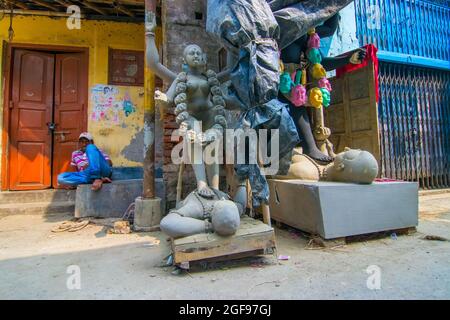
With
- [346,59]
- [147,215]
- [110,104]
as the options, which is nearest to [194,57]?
[147,215]

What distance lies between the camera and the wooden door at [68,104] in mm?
5062

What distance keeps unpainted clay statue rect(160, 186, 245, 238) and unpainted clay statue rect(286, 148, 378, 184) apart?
1.29 metres

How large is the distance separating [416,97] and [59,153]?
674 centimetres

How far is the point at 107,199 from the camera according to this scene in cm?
379

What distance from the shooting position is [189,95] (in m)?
2.77

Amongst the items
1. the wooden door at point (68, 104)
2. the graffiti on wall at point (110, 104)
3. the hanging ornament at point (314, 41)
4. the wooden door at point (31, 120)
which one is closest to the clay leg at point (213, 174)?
the hanging ornament at point (314, 41)

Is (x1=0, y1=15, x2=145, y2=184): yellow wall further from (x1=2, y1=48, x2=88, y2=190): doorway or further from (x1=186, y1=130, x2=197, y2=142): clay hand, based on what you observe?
(x1=186, y1=130, x2=197, y2=142): clay hand

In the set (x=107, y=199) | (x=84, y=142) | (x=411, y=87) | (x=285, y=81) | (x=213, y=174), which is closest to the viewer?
(x=213, y=174)

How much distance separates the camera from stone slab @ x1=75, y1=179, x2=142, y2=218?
3.72m

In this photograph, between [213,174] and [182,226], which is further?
[213,174]

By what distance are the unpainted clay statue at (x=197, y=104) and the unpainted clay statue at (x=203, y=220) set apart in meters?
0.23

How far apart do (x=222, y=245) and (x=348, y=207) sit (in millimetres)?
1291

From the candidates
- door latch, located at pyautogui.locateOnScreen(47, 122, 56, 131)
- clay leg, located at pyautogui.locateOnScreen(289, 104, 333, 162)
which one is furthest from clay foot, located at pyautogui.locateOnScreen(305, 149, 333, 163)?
door latch, located at pyautogui.locateOnScreen(47, 122, 56, 131)

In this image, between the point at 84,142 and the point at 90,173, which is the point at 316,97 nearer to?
the point at 90,173
